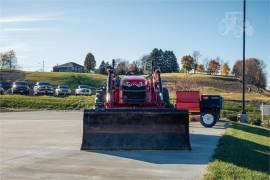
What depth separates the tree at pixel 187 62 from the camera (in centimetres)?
10556

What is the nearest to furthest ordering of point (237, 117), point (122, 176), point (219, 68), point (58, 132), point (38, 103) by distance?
point (122, 176) → point (58, 132) → point (237, 117) → point (38, 103) → point (219, 68)

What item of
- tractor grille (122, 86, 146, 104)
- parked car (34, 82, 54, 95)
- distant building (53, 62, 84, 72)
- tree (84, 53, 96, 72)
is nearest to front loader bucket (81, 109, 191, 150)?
tractor grille (122, 86, 146, 104)

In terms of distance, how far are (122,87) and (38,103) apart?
82.0ft

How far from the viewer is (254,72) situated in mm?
107562

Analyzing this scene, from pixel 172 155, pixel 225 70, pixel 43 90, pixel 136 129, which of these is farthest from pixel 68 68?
pixel 172 155

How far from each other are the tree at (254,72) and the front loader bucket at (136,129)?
9278 cm

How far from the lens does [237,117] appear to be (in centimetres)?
2517

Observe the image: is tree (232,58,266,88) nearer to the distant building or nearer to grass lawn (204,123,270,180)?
the distant building

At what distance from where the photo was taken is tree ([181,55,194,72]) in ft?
346

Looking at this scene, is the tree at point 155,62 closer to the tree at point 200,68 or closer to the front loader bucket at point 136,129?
the front loader bucket at point 136,129

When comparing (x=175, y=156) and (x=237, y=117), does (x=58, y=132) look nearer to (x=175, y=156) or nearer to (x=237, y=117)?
(x=175, y=156)

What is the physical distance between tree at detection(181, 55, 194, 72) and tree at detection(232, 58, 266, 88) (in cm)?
1196

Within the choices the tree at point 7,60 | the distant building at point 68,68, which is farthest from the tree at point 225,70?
the tree at point 7,60

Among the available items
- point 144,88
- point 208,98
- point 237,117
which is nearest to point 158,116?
point 144,88
